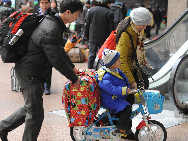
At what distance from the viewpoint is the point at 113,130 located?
437 centimetres

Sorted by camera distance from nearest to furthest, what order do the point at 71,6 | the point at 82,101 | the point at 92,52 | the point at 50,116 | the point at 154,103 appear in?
the point at 71,6 < the point at 82,101 < the point at 154,103 < the point at 50,116 < the point at 92,52

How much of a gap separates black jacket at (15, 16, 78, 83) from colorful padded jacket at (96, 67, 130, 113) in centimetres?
42

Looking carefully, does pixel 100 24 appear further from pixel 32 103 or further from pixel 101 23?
pixel 32 103

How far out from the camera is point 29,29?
381cm

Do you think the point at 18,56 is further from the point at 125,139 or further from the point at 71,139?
the point at 125,139

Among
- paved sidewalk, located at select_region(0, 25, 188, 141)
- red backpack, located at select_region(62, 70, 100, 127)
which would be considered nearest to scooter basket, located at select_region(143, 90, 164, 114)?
red backpack, located at select_region(62, 70, 100, 127)

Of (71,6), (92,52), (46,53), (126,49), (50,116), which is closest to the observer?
(46,53)

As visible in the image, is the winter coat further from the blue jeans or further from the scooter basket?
the blue jeans

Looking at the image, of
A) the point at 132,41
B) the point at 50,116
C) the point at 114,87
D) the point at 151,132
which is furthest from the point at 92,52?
the point at 114,87

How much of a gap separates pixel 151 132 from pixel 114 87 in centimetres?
77

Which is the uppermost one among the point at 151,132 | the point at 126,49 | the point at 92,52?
the point at 126,49

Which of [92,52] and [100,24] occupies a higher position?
[100,24]

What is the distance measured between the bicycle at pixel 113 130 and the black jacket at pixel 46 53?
31.0 inches

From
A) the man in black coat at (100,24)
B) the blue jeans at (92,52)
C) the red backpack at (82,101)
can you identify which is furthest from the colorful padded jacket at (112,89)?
the man in black coat at (100,24)
